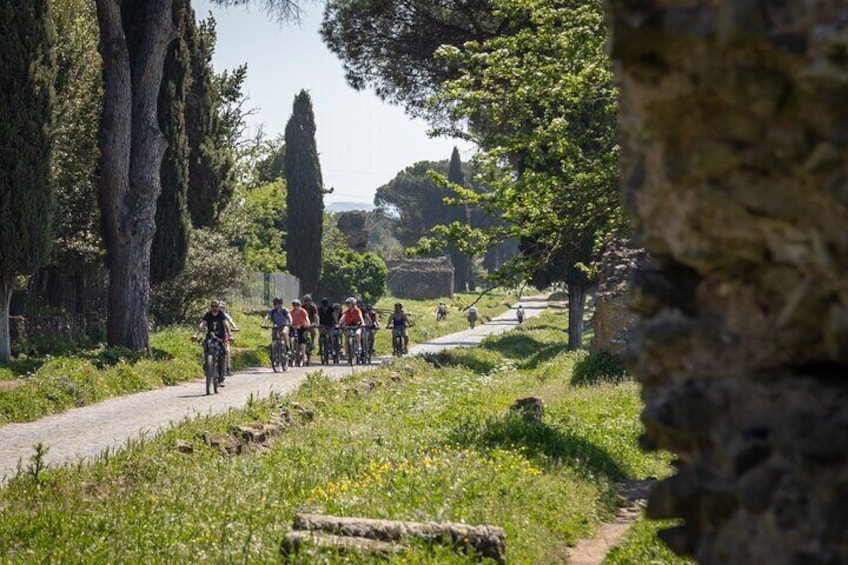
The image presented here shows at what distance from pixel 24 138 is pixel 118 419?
26.8 feet

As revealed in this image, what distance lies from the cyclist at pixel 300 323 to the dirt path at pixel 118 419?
8.12 feet

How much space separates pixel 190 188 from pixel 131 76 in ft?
29.3

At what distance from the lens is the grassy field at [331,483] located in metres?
7.52

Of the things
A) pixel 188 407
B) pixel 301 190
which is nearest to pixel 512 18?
pixel 188 407

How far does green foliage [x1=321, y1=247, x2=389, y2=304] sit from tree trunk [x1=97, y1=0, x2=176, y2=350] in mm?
29906

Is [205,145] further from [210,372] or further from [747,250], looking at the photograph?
[747,250]

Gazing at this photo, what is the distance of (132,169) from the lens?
23672mm

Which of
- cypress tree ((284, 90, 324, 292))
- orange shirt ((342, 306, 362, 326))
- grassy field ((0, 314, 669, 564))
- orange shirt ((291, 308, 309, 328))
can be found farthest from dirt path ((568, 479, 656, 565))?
cypress tree ((284, 90, 324, 292))

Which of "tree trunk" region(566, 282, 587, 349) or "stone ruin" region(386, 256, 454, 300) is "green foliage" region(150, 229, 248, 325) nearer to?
"tree trunk" region(566, 282, 587, 349)

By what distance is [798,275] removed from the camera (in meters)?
2.92

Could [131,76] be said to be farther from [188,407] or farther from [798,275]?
[798,275]

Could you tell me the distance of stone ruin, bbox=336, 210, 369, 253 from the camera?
6519cm

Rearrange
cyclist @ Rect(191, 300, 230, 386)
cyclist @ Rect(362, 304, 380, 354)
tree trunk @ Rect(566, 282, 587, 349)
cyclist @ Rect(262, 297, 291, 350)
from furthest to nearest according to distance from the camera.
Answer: tree trunk @ Rect(566, 282, 587, 349) < cyclist @ Rect(362, 304, 380, 354) < cyclist @ Rect(262, 297, 291, 350) < cyclist @ Rect(191, 300, 230, 386)

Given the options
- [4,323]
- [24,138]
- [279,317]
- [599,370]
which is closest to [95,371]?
[4,323]
